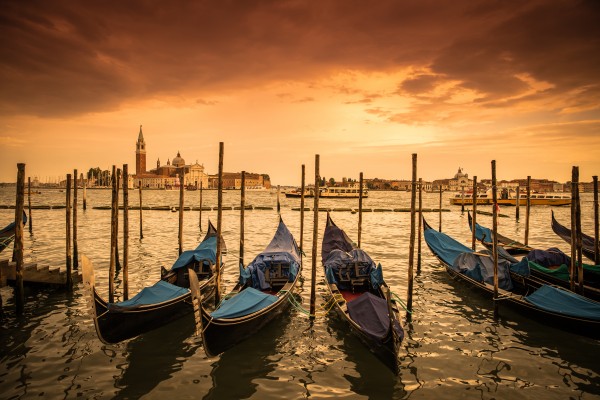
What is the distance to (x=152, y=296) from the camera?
288 inches

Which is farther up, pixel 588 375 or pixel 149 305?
pixel 149 305

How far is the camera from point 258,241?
20.1 metres

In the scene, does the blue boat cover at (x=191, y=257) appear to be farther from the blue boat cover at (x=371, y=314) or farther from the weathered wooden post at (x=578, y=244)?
the weathered wooden post at (x=578, y=244)

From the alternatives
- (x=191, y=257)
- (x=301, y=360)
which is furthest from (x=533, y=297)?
(x=191, y=257)

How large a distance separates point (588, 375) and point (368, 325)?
3534 millimetres

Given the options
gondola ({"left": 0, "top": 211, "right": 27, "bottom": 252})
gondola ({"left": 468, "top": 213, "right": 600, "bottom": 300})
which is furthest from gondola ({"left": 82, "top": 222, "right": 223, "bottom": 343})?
gondola ({"left": 468, "top": 213, "right": 600, "bottom": 300})

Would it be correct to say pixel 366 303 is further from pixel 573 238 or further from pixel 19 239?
pixel 19 239

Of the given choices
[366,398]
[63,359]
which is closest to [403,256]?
[366,398]

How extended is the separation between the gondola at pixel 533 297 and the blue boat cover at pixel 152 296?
6971 millimetres

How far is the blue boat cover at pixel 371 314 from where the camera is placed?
6.26 m

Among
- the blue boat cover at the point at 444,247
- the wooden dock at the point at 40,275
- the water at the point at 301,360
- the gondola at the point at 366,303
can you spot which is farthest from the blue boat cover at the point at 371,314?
the wooden dock at the point at 40,275

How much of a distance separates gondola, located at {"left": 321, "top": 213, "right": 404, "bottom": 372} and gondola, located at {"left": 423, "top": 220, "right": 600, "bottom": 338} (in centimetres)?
286

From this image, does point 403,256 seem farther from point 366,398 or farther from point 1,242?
point 1,242

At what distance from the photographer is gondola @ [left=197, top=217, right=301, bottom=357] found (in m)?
6.06
